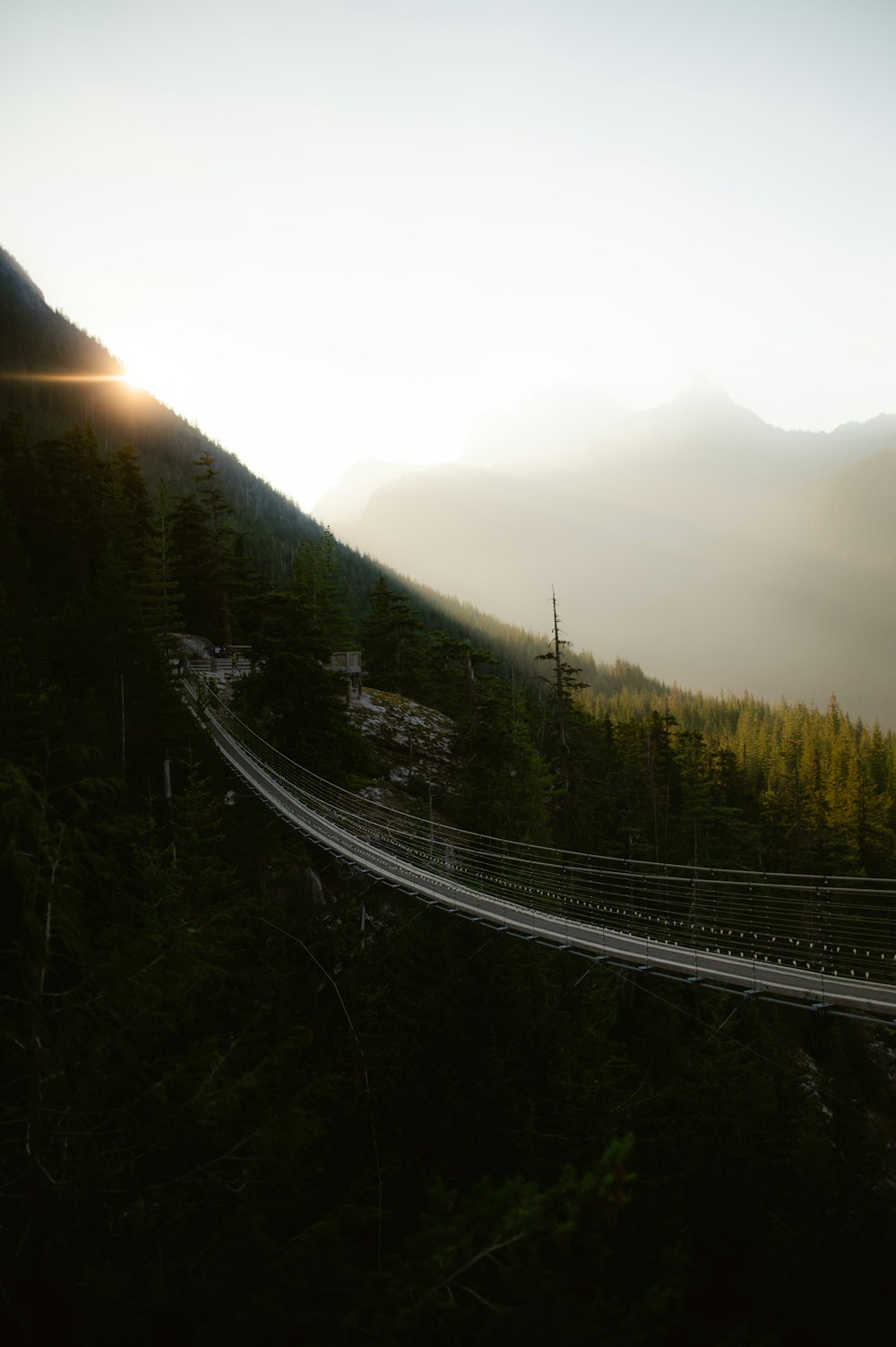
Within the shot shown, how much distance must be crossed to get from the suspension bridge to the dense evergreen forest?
1.06m

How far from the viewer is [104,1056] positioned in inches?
180

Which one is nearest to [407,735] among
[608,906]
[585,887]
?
[585,887]

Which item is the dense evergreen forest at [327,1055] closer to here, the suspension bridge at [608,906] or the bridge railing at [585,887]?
the bridge railing at [585,887]

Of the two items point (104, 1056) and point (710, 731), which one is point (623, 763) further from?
point (710, 731)

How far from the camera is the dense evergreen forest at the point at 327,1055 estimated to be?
11.7 ft

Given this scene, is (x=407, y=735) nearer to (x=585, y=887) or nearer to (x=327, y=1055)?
(x=585, y=887)

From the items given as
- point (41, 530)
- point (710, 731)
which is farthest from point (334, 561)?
point (710, 731)

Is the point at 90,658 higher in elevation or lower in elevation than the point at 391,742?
higher

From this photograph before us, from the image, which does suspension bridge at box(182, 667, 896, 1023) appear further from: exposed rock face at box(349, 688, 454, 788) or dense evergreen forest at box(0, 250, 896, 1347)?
exposed rock face at box(349, 688, 454, 788)

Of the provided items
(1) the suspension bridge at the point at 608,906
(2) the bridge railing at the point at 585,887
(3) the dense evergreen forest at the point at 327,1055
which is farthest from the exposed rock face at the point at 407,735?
(1) the suspension bridge at the point at 608,906

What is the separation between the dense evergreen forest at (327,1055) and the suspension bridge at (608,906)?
106 cm

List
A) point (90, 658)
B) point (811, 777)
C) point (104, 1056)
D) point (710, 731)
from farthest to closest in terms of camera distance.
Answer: point (710, 731), point (811, 777), point (90, 658), point (104, 1056)

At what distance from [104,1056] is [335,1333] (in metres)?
2.26

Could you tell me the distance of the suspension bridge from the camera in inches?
287
